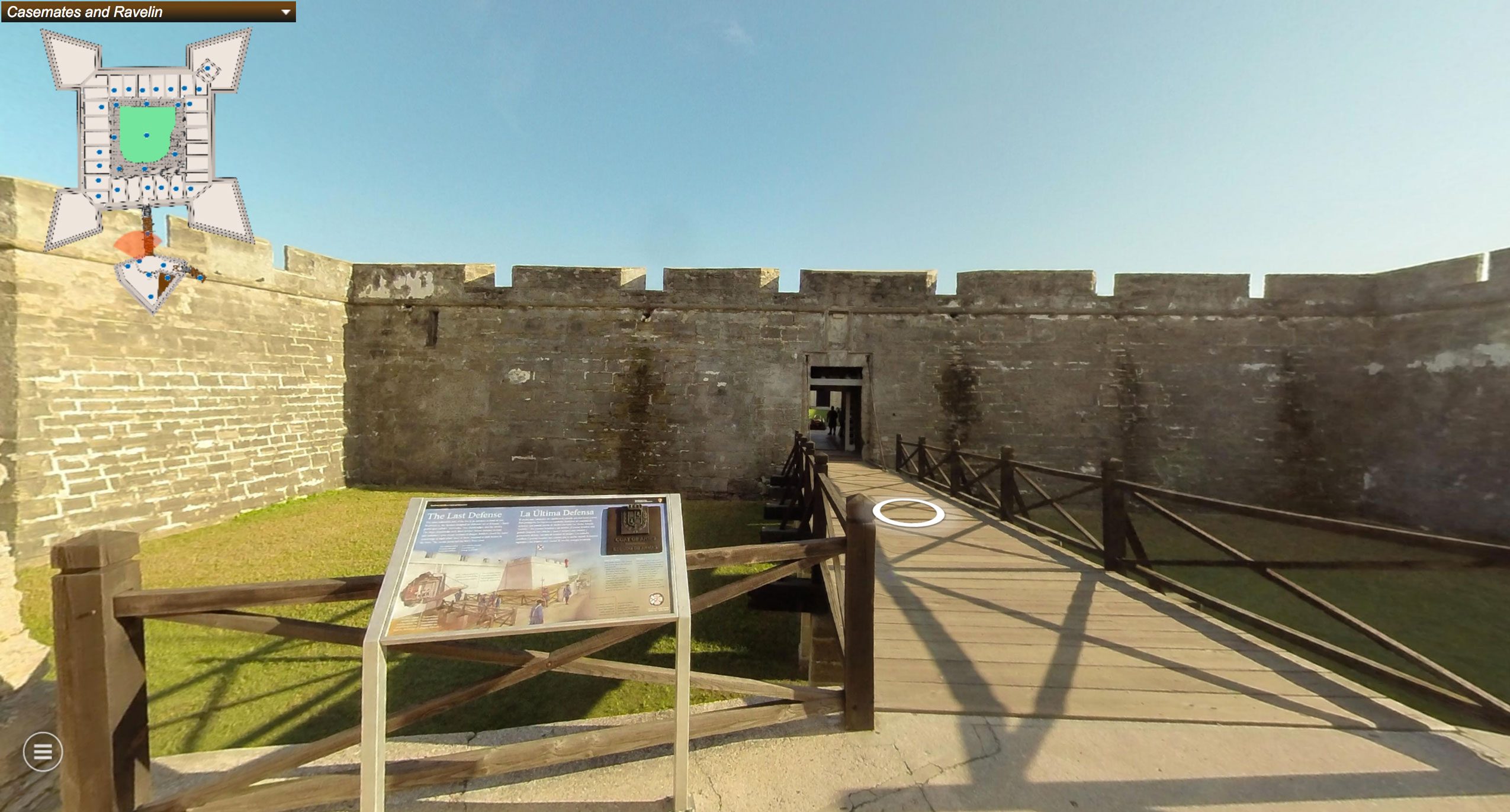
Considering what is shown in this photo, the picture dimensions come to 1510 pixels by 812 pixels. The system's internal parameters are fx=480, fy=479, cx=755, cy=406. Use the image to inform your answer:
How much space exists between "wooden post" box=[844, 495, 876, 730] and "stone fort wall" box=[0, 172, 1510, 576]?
7.18m

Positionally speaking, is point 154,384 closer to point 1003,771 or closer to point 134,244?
point 134,244

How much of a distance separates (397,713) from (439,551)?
75 centimetres

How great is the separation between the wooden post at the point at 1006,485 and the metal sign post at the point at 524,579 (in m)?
4.82

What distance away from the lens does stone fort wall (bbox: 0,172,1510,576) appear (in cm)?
767

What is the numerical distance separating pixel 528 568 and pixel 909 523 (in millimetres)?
4476

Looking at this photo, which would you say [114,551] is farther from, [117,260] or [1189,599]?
[117,260]

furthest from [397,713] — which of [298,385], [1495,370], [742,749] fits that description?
[1495,370]

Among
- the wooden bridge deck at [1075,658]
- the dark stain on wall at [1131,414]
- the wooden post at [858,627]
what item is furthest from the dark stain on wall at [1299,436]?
the wooden post at [858,627]

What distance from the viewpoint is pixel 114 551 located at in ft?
5.60

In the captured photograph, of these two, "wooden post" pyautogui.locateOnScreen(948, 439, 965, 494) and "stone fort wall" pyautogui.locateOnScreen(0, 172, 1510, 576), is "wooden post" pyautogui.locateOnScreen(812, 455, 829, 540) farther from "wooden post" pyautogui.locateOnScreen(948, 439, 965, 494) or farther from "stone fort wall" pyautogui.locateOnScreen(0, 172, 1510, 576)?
"stone fort wall" pyautogui.locateOnScreen(0, 172, 1510, 576)

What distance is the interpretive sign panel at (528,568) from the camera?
5.15 feet

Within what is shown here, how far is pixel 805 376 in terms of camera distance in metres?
9.38

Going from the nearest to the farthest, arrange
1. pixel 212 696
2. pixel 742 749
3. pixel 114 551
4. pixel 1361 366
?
pixel 114 551, pixel 742 749, pixel 212 696, pixel 1361 366

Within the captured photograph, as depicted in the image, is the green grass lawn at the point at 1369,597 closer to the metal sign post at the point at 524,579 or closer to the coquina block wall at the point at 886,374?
the coquina block wall at the point at 886,374
